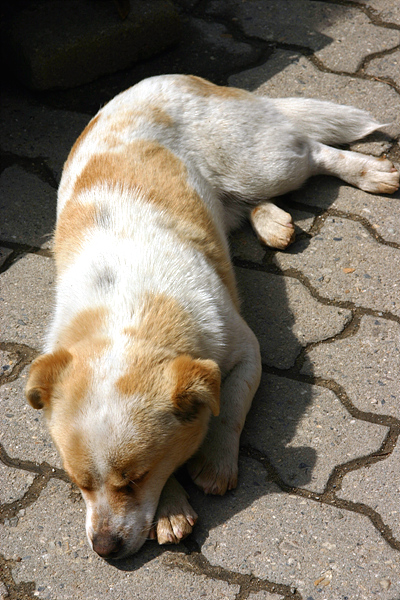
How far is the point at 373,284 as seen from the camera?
140 inches

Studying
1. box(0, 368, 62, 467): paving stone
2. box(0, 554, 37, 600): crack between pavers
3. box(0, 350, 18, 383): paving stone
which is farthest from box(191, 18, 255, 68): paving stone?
box(0, 554, 37, 600): crack between pavers

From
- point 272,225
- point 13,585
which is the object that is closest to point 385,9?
point 272,225

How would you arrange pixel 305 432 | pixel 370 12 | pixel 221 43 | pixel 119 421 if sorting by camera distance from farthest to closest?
1. pixel 370 12
2. pixel 221 43
3. pixel 305 432
4. pixel 119 421

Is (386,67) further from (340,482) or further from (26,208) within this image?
(340,482)

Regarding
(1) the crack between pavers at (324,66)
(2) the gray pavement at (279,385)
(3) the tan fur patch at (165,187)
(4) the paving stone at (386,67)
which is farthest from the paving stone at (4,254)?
(4) the paving stone at (386,67)

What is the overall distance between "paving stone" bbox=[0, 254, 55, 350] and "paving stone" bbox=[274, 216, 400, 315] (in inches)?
52.8

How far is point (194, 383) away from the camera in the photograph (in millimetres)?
2381

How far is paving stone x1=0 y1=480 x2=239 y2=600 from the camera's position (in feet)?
8.09

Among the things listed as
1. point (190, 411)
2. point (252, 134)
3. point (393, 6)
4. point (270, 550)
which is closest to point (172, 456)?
point (190, 411)

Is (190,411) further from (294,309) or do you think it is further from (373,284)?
(373,284)

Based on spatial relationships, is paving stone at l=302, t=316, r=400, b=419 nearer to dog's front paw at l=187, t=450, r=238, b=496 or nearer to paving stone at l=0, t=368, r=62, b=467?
dog's front paw at l=187, t=450, r=238, b=496

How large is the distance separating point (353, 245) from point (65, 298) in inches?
68.4

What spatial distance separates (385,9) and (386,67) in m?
0.84

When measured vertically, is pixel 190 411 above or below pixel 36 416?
above
